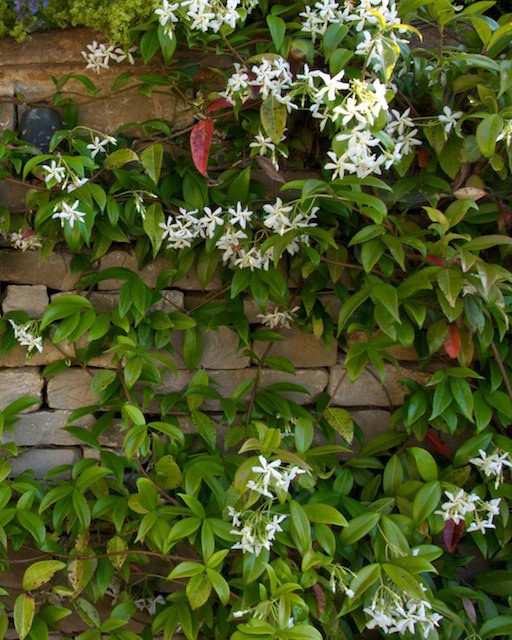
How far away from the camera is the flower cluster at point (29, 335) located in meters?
1.67

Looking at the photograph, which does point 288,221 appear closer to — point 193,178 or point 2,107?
point 193,178

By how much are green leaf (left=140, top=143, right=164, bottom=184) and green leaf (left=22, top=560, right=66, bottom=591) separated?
2.88 ft

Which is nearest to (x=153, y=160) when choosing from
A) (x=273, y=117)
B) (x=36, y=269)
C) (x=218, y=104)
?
(x=218, y=104)

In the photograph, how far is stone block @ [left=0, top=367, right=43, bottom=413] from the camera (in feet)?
5.79

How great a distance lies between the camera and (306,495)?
1648 mm

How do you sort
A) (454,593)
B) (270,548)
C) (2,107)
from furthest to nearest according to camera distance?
(2,107)
(454,593)
(270,548)

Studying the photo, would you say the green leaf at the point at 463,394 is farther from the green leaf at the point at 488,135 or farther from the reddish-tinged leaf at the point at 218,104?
the reddish-tinged leaf at the point at 218,104

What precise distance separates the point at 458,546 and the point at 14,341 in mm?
1196

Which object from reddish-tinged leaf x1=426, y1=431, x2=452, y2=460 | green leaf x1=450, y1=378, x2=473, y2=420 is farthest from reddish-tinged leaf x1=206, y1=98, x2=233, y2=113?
reddish-tinged leaf x1=426, y1=431, x2=452, y2=460

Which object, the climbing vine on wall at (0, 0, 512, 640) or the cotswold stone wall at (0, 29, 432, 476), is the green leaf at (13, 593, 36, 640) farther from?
the cotswold stone wall at (0, 29, 432, 476)

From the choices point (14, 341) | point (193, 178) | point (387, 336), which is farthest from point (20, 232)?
point (387, 336)

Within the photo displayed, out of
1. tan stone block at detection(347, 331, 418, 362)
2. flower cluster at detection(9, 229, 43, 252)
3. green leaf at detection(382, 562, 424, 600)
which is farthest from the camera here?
tan stone block at detection(347, 331, 418, 362)

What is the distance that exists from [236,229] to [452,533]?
84 cm

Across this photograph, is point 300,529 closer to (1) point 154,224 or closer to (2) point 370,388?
(2) point 370,388
